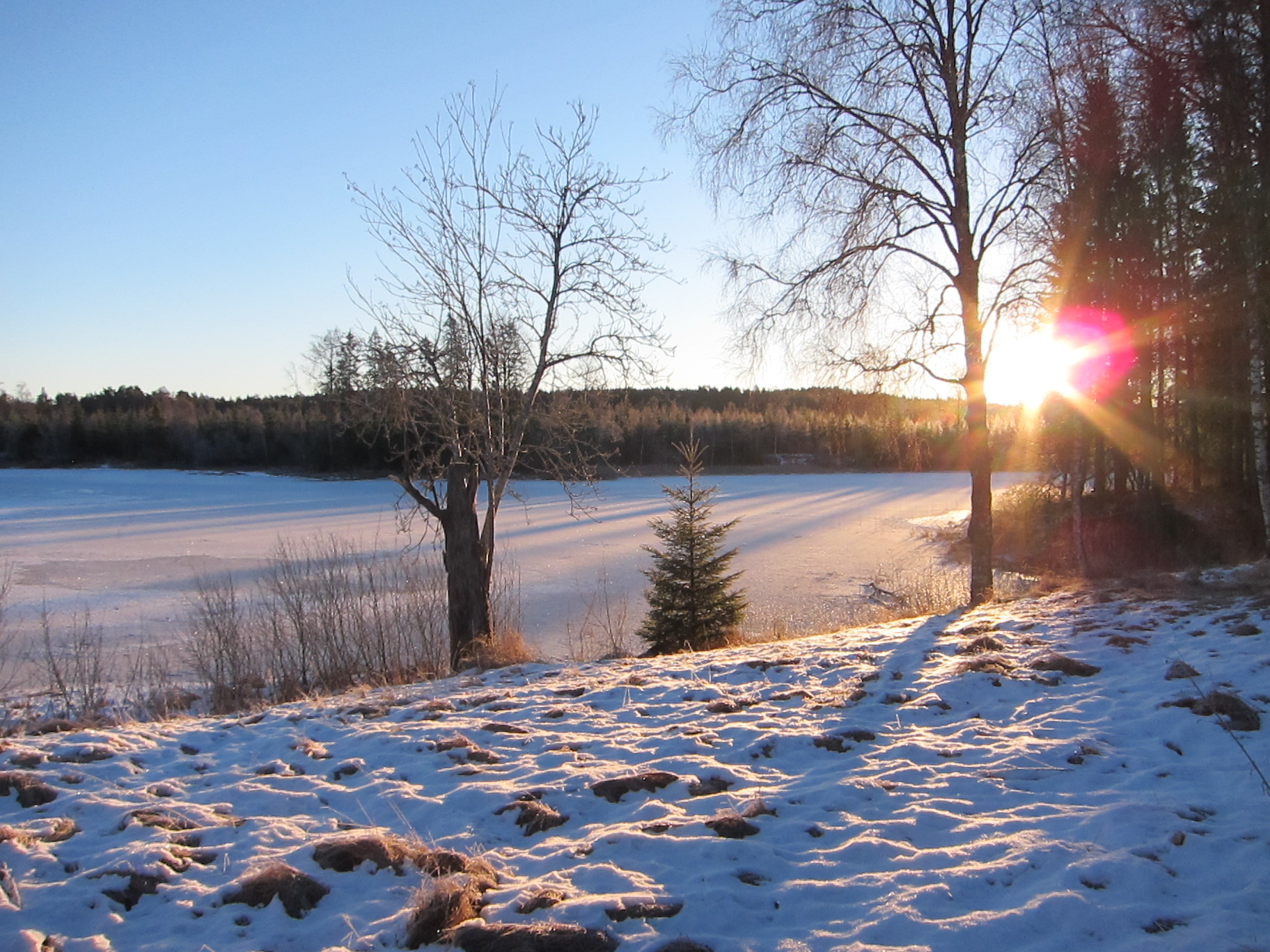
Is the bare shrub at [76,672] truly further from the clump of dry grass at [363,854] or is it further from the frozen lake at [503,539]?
the clump of dry grass at [363,854]

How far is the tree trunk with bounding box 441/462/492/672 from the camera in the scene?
824cm

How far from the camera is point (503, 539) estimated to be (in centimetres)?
2295

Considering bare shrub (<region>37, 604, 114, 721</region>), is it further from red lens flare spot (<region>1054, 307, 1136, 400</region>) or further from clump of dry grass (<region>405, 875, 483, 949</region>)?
red lens flare spot (<region>1054, 307, 1136, 400</region>)

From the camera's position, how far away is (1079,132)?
11.0 meters

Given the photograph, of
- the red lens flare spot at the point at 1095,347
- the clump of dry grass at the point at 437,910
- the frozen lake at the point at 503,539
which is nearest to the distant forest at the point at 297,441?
the frozen lake at the point at 503,539

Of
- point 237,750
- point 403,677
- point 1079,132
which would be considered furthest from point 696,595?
point 1079,132

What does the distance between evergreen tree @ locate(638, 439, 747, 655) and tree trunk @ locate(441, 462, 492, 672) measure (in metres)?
2.61

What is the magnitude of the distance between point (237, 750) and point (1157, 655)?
19.1ft

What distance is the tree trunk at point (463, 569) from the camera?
824cm

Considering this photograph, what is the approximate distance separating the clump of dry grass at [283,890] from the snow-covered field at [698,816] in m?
0.02

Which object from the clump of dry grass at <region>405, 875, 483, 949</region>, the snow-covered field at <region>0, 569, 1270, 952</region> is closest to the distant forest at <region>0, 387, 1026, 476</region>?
the snow-covered field at <region>0, 569, 1270, 952</region>

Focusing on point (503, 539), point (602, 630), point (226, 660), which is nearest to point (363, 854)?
point (226, 660)

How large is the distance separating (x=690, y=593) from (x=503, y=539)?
1360 cm

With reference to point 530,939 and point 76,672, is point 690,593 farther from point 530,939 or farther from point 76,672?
point 530,939
